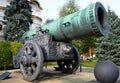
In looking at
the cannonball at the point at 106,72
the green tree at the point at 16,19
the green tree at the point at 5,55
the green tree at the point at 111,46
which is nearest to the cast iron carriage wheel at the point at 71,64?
the cannonball at the point at 106,72

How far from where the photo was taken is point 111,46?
24031 millimetres

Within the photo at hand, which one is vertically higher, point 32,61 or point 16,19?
point 16,19

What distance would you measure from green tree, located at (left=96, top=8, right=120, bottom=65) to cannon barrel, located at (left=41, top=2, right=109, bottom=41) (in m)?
14.3

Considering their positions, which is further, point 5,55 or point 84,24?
point 5,55

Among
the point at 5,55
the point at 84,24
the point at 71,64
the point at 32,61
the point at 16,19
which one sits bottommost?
the point at 71,64

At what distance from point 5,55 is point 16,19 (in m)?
5.29

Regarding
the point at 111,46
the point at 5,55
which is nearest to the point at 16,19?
the point at 5,55

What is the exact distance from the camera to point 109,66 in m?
7.74

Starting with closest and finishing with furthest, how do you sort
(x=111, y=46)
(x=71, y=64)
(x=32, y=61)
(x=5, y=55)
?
1. (x=32, y=61)
2. (x=71, y=64)
3. (x=5, y=55)
4. (x=111, y=46)

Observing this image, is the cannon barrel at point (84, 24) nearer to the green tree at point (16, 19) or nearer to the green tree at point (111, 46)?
the green tree at point (16, 19)

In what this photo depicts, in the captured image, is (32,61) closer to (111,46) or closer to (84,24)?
(84,24)

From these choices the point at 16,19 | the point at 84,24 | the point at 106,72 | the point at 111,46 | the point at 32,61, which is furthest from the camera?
the point at 111,46

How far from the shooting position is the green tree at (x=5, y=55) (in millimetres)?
18188

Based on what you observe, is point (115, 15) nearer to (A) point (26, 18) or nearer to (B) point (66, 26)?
(A) point (26, 18)
